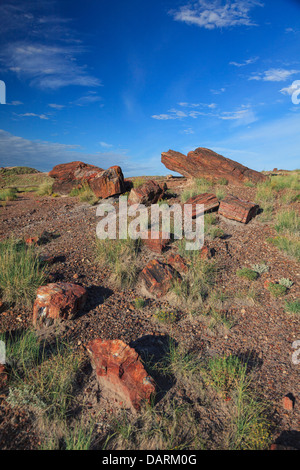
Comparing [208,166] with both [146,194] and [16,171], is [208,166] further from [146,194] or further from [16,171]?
[16,171]

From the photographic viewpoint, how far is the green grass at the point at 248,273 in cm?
577

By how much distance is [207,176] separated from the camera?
14.1m

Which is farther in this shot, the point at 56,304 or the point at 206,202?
the point at 206,202

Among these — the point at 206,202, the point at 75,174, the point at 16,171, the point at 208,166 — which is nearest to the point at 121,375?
the point at 206,202

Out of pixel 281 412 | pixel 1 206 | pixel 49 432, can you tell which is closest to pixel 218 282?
pixel 281 412

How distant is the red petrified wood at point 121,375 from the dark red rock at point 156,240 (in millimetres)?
3363

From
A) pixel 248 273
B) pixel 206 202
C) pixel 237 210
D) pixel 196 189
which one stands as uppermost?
pixel 196 189

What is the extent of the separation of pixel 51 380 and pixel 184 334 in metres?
2.06

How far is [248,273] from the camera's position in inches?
229

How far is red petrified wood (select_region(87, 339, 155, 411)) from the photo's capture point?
3039 mm

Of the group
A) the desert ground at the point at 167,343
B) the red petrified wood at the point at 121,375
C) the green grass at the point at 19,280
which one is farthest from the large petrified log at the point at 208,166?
the red petrified wood at the point at 121,375

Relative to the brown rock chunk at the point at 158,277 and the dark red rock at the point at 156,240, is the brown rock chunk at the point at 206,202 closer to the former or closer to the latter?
the dark red rock at the point at 156,240

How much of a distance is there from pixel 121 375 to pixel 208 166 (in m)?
12.7

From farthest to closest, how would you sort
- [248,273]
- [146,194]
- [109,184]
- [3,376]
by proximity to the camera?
1. [109,184]
2. [146,194]
3. [248,273]
4. [3,376]
